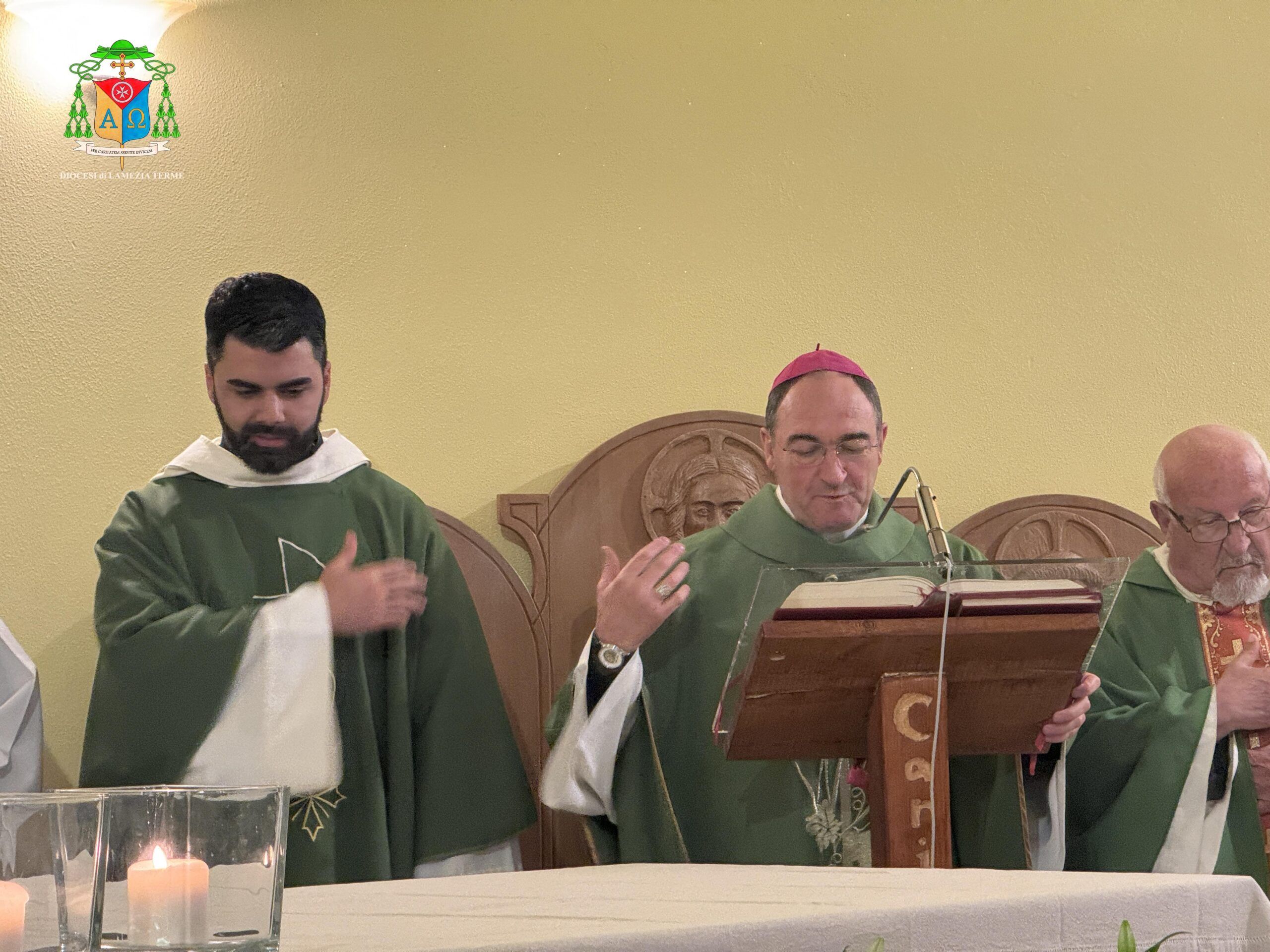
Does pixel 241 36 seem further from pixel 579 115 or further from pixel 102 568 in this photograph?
pixel 102 568

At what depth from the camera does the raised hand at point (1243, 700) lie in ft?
12.0

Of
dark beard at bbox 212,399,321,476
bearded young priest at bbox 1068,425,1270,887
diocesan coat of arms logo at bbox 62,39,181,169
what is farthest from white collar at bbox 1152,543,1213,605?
diocesan coat of arms logo at bbox 62,39,181,169

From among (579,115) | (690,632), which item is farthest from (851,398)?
(579,115)

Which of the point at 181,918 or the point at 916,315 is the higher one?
the point at 916,315

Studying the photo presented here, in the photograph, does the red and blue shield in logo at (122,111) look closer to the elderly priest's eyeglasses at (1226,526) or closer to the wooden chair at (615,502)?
the wooden chair at (615,502)

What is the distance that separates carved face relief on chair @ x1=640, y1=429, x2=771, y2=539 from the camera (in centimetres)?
456

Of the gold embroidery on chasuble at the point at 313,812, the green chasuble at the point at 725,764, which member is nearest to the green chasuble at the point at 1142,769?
the green chasuble at the point at 725,764

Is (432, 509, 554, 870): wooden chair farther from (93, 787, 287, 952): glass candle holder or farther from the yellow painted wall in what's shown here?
(93, 787, 287, 952): glass candle holder

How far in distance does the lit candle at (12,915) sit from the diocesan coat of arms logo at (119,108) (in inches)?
152

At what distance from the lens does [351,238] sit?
4625mm

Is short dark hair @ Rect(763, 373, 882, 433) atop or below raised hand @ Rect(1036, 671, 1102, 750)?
atop

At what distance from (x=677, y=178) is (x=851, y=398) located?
138 cm

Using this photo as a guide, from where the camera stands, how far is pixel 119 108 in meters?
4.59

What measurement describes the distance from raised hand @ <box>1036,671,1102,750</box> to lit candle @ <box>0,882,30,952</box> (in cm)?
233
